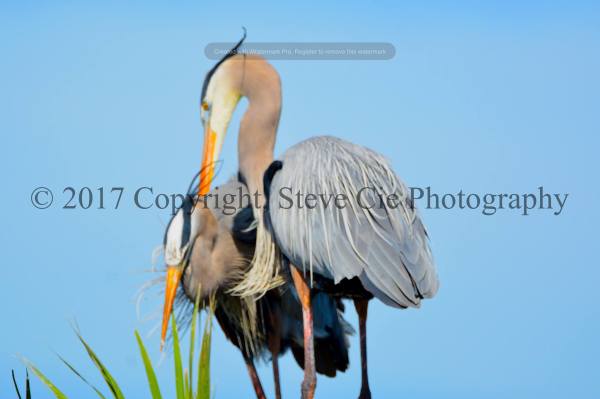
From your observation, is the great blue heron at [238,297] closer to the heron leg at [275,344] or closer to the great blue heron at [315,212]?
the heron leg at [275,344]

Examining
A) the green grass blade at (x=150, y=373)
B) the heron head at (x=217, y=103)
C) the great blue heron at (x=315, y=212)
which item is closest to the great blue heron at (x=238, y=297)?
the great blue heron at (x=315, y=212)

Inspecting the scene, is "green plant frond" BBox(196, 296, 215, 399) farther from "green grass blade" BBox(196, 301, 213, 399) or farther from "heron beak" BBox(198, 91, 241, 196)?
"heron beak" BBox(198, 91, 241, 196)

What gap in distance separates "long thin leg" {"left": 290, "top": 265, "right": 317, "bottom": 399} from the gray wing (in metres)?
0.11

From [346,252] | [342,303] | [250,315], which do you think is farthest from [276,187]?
[342,303]

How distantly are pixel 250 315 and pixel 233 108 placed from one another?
1248 mm

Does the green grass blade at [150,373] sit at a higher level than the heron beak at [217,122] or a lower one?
lower

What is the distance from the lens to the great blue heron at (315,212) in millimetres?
4914

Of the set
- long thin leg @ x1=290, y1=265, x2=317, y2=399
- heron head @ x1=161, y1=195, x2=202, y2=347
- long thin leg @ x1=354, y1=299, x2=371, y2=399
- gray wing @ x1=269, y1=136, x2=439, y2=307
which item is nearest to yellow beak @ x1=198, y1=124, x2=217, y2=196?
heron head @ x1=161, y1=195, x2=202, y2=347

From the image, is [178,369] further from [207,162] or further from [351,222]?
[207,162]

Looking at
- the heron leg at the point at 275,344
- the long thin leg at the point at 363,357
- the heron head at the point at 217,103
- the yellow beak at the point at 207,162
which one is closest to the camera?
the long thin leg at the point at 363,357

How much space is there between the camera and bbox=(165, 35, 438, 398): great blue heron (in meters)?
4.91

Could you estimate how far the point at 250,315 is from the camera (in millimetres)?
6211

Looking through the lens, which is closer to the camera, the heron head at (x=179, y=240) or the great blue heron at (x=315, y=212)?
the great blue heron at (x=315, y=212)

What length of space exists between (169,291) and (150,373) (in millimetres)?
1915
